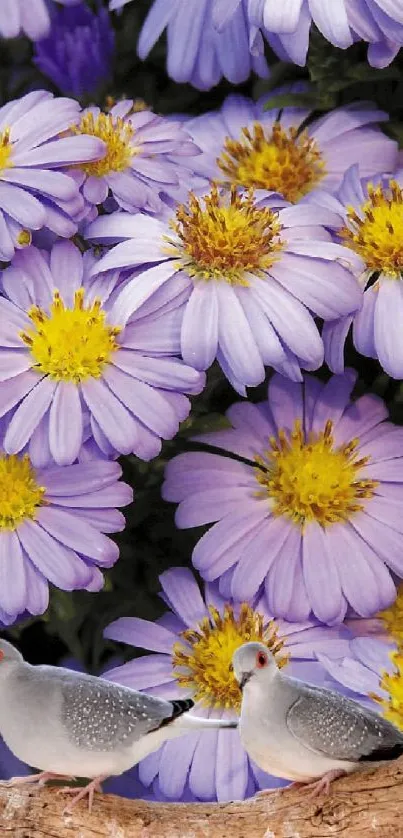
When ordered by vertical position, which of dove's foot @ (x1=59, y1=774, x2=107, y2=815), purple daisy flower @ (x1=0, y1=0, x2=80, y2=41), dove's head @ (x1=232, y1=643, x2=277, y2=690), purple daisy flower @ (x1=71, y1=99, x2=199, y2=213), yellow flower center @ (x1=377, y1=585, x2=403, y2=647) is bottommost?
yellow flower center @ (x1=377, y1=585, x2=403, y2=647)

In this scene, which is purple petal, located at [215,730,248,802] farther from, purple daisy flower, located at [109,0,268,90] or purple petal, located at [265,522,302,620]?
purple daisy flower, located at [109,0,268,90]

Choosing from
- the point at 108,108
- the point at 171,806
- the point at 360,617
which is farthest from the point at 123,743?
the point at 108,108

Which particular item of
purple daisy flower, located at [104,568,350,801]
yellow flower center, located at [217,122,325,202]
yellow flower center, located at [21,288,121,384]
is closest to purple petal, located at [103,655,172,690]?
purple daisy flower, located at [104,568,350,801]

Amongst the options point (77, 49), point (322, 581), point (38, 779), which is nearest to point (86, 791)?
point (38, 779)

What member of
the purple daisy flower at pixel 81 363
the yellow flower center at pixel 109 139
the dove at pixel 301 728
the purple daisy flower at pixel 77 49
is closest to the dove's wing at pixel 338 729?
the dove at pixel 301 728

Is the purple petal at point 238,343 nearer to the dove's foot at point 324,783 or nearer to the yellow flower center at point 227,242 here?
the yellow flower center at point 227,242

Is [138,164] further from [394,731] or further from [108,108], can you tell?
[394,731]
